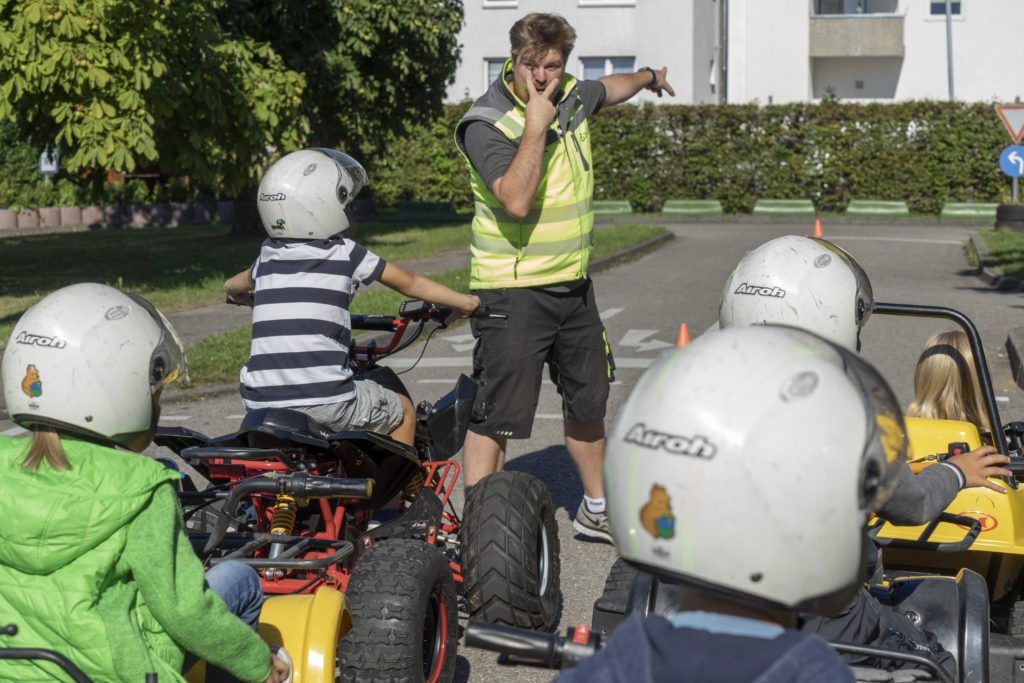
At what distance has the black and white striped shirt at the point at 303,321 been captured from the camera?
4469 millimetres

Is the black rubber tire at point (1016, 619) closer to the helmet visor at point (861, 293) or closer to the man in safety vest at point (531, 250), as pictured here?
the helmet visor at point (861, 293)

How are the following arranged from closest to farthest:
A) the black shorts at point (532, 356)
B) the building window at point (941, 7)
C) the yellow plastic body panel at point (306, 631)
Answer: the yellow plastic body panel at point (306, 631)
the black shorts at point (532, 356)
the building window at point (941, 7)

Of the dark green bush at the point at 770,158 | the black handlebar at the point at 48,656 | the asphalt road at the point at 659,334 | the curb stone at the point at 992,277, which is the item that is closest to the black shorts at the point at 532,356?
the asphalt road at the point at 659,334

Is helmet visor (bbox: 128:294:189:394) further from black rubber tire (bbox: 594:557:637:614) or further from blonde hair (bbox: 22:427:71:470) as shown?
black rubber tire (bbox: 594:557:637:614)

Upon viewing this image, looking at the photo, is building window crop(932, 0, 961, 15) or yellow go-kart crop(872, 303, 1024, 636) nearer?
yellow go-kart crop(872, 303, 1024, 636)

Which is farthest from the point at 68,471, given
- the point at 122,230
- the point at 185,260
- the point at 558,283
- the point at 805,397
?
the point at 122,230

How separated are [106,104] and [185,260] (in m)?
5.75

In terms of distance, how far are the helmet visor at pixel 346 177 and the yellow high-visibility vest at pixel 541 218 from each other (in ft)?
2.68

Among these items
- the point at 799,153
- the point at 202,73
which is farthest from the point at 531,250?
the point at 799,153

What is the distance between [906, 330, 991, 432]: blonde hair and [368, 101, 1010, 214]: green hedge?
95.2 feet

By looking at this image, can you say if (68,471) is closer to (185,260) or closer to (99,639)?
(99,639)

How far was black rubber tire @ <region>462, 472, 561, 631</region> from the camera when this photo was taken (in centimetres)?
455

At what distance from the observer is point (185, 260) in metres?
20.9

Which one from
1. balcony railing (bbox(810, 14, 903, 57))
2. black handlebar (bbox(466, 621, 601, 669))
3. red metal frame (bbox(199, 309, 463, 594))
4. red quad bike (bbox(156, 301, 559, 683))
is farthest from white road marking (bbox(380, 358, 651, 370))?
balcony railing (bbox(810, 14, 903, 57))
